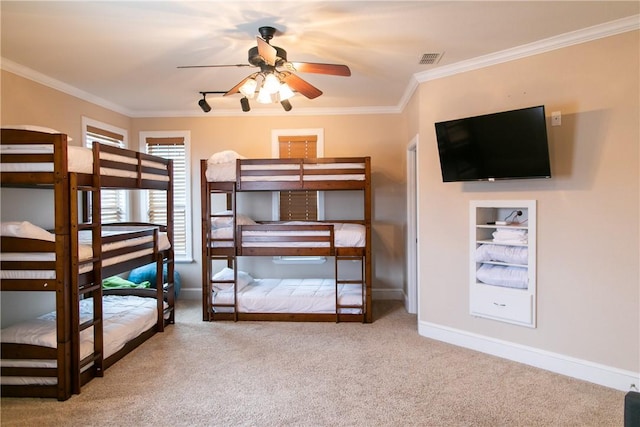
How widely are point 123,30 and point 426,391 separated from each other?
3568 millimetres

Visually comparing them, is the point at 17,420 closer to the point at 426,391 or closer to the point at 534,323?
the point at 426,391

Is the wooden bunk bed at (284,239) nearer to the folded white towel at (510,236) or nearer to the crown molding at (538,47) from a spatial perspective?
the crown molding at (538,47)

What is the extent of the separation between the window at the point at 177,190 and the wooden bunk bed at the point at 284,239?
108cm

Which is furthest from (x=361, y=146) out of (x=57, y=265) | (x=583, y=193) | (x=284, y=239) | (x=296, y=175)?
(x=57, y=265)

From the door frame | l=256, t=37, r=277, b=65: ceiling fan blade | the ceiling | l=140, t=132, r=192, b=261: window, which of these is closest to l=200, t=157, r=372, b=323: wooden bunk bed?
the door frame

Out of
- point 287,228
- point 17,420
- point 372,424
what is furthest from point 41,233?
point 372,424

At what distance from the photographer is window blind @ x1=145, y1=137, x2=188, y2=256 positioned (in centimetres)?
538

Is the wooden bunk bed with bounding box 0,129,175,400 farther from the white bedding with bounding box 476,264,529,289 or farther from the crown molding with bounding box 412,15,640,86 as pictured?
the white bedding with bounding box 476,264,529,289

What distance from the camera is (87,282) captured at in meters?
2.97

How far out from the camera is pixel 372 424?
2.37 metres

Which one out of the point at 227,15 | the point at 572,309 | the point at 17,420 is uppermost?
the point at 227,15

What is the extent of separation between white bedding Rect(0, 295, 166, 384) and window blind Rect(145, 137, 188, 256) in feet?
4.09

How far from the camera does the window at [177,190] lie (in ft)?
17.6

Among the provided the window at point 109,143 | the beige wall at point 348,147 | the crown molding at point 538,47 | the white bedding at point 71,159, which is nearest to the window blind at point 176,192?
the beige wall at point 348,147
